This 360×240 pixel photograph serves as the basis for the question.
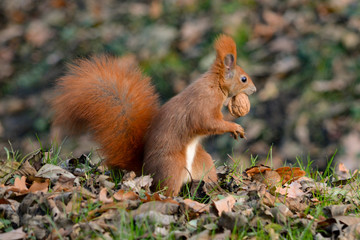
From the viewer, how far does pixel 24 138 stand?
203 inches

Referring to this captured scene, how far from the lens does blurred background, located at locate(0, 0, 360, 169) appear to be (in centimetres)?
450

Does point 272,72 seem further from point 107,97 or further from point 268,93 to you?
point 107,97

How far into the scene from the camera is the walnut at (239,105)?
9.05ft

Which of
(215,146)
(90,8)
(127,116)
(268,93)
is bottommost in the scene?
(215,146)

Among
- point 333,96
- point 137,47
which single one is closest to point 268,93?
point 333,96

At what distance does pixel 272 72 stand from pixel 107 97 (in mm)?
2687

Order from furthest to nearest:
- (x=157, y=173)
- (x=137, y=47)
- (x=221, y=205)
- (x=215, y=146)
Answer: (x=137, y=47), (x=215, y=146), (x=157, y=173), (x=221, y=205)

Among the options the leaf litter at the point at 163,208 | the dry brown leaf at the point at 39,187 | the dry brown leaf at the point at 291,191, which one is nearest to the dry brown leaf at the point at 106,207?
the leaf litter at the point at 163,208

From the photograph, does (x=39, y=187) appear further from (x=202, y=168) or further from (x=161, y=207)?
(x=202, y=168)

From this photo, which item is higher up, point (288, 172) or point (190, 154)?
point (190, 154)

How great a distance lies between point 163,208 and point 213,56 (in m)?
3.19

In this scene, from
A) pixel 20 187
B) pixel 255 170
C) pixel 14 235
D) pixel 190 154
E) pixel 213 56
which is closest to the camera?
pixel 14 235

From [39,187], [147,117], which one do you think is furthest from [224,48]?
[39,187]

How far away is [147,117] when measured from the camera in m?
2.66
